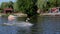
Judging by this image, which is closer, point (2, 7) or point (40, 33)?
point (40, 33)

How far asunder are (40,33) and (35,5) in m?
30.9

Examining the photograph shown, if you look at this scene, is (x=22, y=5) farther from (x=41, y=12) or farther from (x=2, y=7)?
(x=2, y=7)

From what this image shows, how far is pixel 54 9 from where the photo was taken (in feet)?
222

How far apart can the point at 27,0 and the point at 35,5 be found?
83.4 inches

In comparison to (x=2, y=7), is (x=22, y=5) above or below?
above

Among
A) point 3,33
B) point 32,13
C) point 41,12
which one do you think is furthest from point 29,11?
point 3,33

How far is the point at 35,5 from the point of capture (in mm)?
48312

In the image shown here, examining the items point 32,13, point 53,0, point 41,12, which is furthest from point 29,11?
point 53,0

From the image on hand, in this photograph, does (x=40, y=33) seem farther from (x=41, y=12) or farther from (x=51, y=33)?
(x=41, y=12)

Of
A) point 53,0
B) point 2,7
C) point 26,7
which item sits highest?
point 53,0

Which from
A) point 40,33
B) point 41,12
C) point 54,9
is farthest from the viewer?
point 54,9

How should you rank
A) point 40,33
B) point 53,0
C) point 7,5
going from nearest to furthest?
1. point 40,33
2. point 53,0
3. point 7,5

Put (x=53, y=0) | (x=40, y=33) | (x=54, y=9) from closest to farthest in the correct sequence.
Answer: (x=40, y=33)
(x=53, y=0)
(x=54, y=9)

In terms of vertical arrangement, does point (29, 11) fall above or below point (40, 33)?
below
